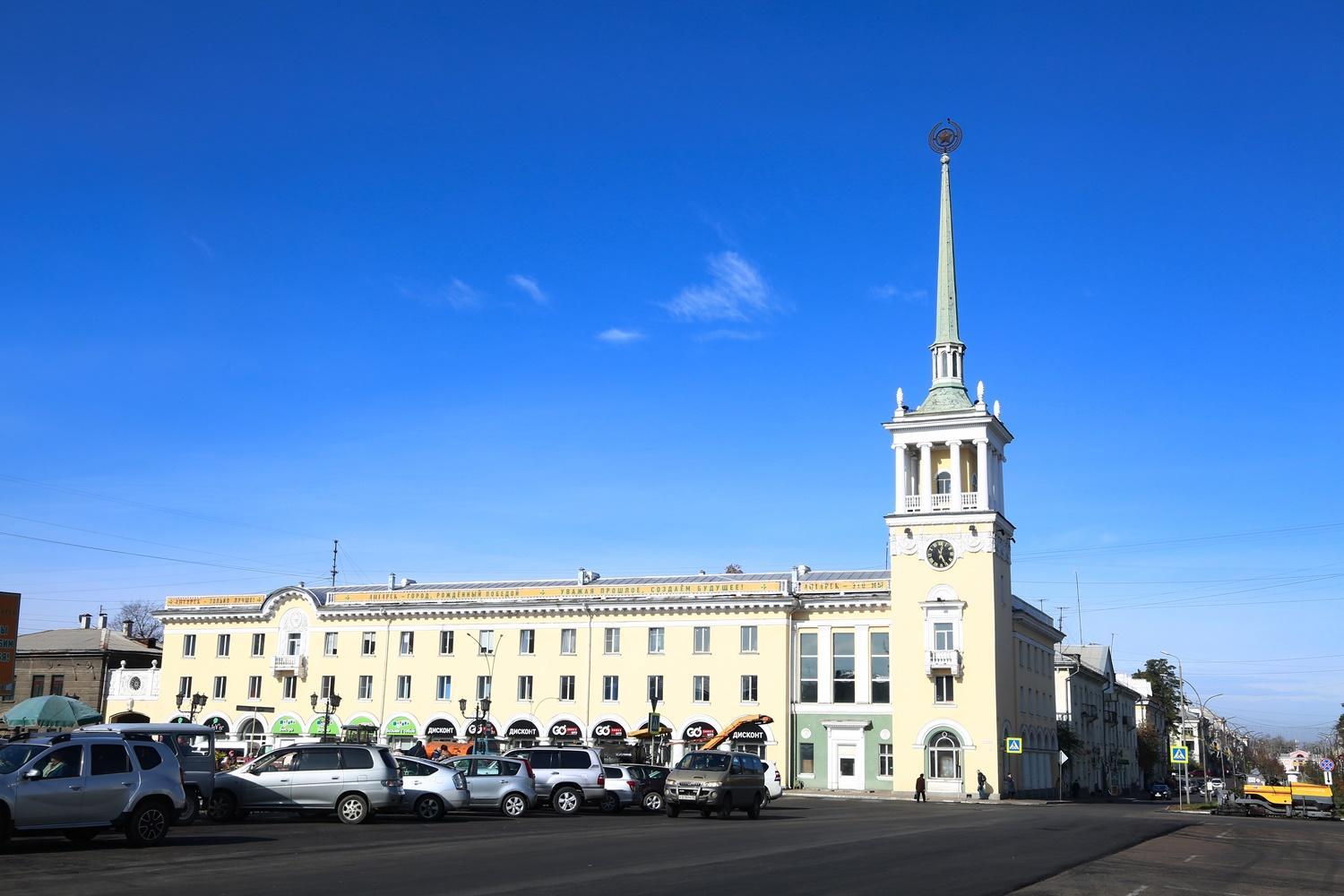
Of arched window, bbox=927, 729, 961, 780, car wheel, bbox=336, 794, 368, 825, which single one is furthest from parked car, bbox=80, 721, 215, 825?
arched window, bbox=927, 729, 961, 780

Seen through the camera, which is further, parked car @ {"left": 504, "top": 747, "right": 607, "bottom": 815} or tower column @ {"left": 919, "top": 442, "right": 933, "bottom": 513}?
tower column @ {"left": 919, "top": 442, "right": 933, "bottom": 513}

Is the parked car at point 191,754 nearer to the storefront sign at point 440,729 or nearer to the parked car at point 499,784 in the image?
the parked car at point 499,784

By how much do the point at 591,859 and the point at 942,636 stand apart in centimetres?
4475

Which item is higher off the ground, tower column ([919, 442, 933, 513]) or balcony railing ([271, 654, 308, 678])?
tower column ([919, 442, 933, 513])

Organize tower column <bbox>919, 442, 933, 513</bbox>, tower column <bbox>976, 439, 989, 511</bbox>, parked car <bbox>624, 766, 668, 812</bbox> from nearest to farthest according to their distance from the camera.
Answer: parked car <bbox>624, 766, 668, 812</bbox> → tower column <bbox>976, 439, 989, 511</bbox> → tower column <bbox>919, 442, 933, 513</bbox>

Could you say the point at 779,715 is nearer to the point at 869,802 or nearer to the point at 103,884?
the point at 869,802

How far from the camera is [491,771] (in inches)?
1238

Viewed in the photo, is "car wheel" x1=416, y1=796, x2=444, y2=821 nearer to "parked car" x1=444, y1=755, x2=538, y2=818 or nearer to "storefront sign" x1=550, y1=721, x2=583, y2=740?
"parked car" x1=444, y1=755, x2=538, y2=818

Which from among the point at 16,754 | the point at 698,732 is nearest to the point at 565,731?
→ the point at 698,732

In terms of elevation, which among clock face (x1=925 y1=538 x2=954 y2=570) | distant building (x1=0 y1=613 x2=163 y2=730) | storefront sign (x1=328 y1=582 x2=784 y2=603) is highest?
clock face (x1=925 y1=538 x2=954 y2=570)

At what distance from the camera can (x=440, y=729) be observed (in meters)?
69.8

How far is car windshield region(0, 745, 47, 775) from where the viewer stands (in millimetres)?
17891

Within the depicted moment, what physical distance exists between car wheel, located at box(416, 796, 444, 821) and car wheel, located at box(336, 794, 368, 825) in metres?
2.56

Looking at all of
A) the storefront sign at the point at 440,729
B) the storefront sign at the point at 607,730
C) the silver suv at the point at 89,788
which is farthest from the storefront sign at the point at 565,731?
the silver suv at the point at 89,788
